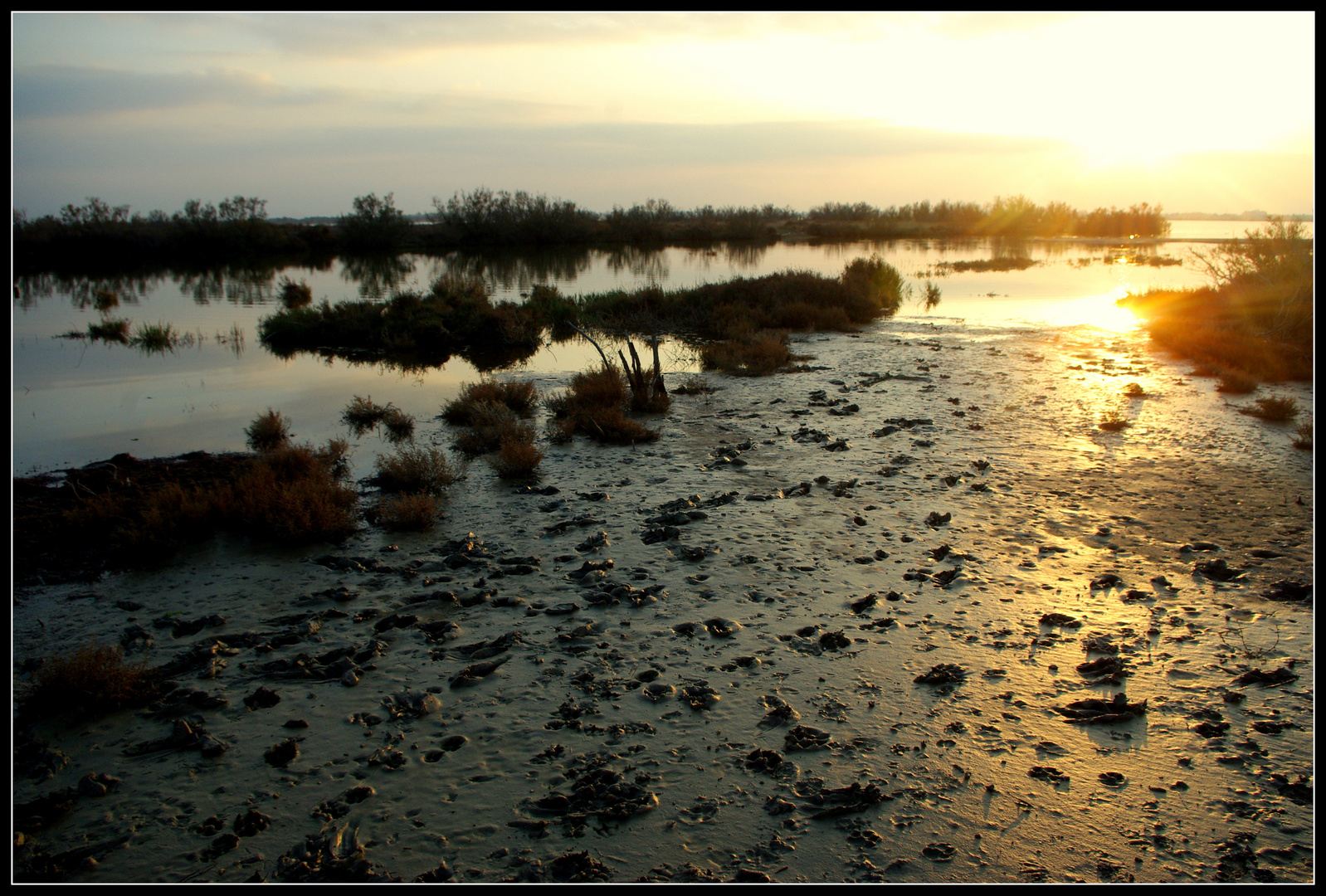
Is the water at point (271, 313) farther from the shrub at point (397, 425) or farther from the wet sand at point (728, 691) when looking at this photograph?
the wet sand at point (728, 691)

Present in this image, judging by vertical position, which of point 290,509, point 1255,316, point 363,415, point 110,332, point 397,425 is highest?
point 1255,316

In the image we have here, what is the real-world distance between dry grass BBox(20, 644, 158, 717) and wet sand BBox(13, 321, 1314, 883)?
13 centimetres

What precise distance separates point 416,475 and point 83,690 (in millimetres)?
4014

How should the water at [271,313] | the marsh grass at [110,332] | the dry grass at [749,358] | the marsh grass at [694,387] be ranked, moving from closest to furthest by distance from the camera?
the water at [271,313] → the marsh grass at [694,387] → the dry grass at [749,358] → the marsh grass at [110,332]

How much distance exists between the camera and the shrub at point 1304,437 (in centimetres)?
890

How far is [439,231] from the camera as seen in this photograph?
203 ft

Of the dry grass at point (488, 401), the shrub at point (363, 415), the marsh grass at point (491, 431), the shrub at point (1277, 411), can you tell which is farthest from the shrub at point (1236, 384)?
the shrub at point (363, 415)

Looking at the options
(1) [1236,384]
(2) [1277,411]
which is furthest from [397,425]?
(1) [1236,384]

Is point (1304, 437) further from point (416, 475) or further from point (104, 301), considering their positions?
point (104, 301)

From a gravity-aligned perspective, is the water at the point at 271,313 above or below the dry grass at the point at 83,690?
above

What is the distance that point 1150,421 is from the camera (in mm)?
10297

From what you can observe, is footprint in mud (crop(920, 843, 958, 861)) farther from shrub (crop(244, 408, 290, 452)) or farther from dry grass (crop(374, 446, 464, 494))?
shrub (crop(244, 408, 290, 452))

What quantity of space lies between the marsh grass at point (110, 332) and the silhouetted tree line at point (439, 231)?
25854mm
